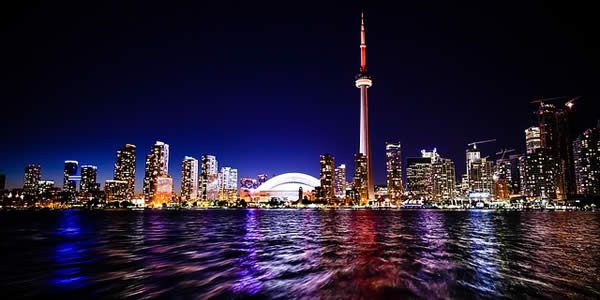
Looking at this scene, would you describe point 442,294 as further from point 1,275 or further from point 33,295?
point 1,275

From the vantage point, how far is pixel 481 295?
13484 millimetres

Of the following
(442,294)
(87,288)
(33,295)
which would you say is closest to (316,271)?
(442,294)

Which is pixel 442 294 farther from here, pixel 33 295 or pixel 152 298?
pixel 33 295

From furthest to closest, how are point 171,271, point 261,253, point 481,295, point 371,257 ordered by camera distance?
point 261,253
point 371,257
point 171,271
point 481,295

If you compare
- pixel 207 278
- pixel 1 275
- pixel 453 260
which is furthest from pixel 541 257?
pixel 1 275

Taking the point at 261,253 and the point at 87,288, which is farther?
the point at 261,253

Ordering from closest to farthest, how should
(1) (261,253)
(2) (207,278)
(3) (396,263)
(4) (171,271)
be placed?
(2) (207,278) → (4) (171,271) → (3) (396,263) → (1) (261,253)

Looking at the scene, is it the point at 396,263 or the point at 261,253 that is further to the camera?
the point at 261,253

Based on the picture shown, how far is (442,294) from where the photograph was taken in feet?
44.5

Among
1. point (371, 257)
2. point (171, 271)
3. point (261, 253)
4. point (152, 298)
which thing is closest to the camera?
point (152, 298)

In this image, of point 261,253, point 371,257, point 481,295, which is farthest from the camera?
point 261,253

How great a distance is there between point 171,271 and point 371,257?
1131cm

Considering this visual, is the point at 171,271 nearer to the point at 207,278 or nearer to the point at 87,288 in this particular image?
the point at 207,278

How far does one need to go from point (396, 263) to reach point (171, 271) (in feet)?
37.2
